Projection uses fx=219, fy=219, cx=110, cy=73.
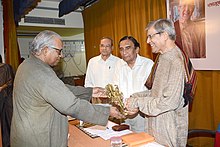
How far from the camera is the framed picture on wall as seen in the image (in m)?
2.34

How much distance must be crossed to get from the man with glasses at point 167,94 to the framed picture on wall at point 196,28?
107 centimetres

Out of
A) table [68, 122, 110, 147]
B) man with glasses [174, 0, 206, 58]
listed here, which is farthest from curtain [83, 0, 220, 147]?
table [68, 122, 110, 147]

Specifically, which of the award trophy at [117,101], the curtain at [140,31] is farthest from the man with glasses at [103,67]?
the award trophy at [117,101]

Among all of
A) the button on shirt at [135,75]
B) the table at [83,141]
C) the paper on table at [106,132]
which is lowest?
the table at [83,141]

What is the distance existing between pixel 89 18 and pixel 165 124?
3778 mm

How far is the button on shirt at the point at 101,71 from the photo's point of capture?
2.87 m

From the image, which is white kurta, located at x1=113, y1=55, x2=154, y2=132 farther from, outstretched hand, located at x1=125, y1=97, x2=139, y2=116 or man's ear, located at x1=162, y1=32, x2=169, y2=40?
man's ear, located at x1=162, y1=32, x2=169, y2=40

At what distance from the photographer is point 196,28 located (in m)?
2.50

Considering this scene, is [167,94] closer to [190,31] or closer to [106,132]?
[106,132]

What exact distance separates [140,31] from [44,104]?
2.40 metres

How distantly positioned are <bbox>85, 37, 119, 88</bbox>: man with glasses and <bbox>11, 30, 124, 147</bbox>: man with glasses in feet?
4.69

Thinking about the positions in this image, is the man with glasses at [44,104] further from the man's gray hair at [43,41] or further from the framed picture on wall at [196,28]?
the framed picture on wall at [196,28]

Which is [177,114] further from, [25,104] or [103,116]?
[25,104]

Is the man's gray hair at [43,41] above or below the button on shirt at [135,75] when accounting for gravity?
above
